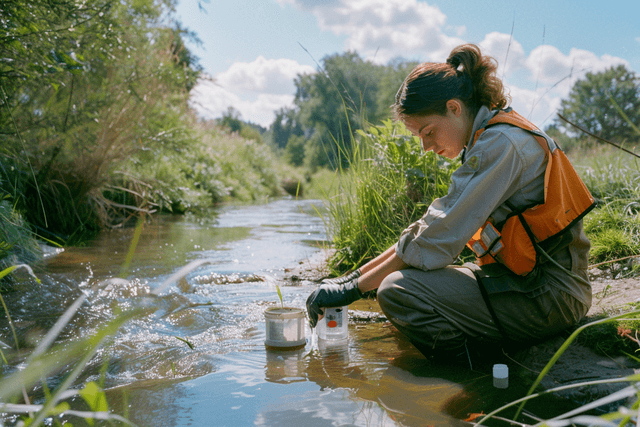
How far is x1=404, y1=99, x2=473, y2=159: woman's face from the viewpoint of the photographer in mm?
2301

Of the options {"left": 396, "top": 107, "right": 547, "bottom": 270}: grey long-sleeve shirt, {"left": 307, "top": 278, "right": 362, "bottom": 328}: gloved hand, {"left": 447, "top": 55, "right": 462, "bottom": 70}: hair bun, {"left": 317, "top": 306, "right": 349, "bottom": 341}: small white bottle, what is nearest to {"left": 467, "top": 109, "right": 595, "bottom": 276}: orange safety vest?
{"left": 396, "top": 107, "right": 547, "bottom": 270}: grey long-sleeve shirt

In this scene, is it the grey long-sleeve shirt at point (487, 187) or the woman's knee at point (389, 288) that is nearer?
the grey long-sleeve shirt at point (487, 187)

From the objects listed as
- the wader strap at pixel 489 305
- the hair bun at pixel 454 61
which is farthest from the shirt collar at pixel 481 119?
the wader strap at pixel 489 305

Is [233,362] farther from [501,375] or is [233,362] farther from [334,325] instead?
[501,375]

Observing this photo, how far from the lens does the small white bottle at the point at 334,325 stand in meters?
2.54

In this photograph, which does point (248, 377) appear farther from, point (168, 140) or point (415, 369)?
point (168, 140)

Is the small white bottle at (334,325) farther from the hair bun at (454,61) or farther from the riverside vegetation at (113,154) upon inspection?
the hair bun at (454,61)

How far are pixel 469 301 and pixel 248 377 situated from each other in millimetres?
1122

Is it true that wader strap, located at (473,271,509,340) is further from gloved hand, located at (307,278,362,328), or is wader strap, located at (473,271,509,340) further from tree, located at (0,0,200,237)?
tree, located at (0,0,200,237)

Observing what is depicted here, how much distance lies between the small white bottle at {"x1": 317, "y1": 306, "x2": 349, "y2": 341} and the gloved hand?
95mm

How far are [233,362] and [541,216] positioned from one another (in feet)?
5.31

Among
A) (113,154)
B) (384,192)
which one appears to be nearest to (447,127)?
(384,192)

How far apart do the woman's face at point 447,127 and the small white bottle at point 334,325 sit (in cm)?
105

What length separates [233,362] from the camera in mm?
2244
